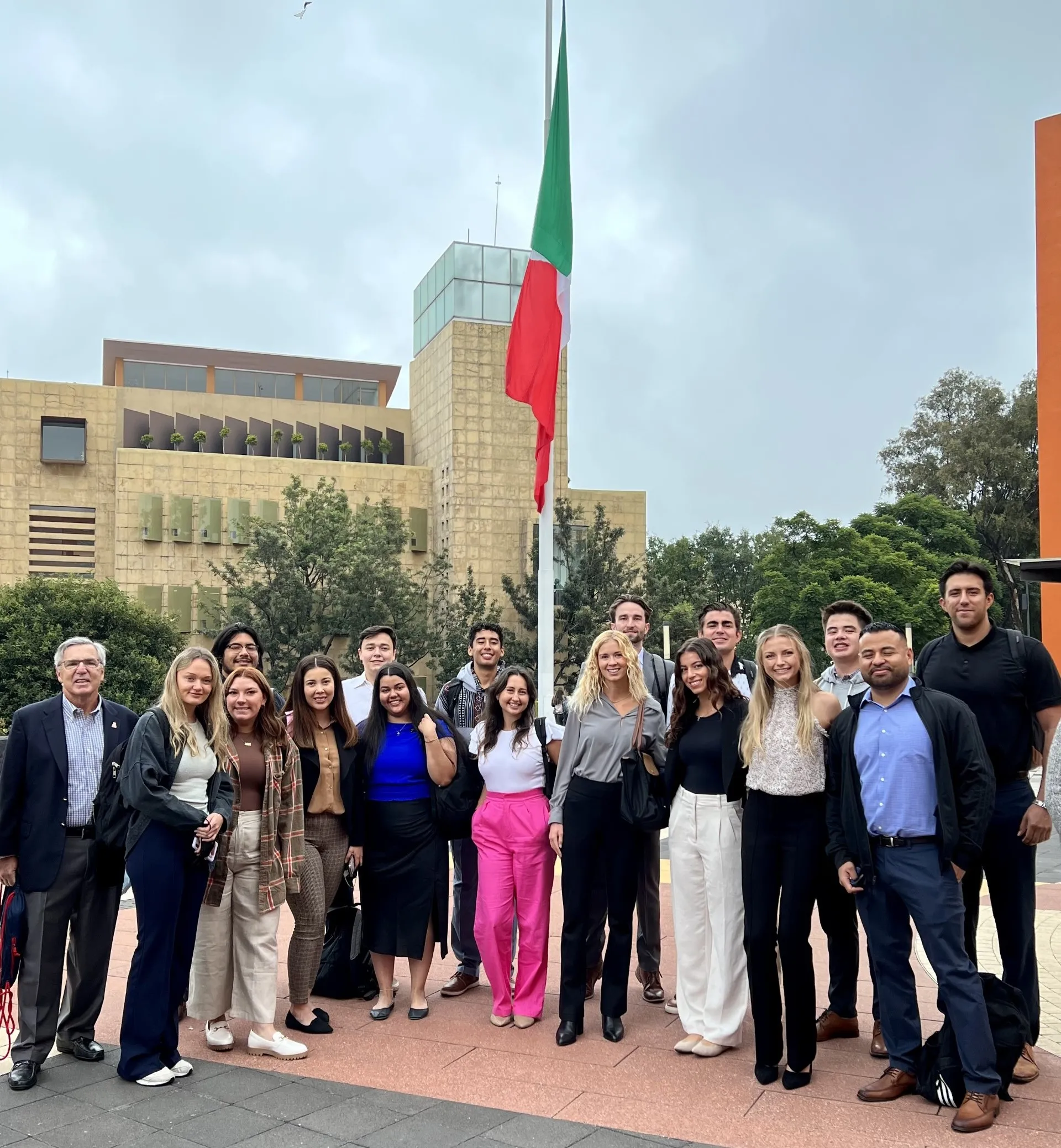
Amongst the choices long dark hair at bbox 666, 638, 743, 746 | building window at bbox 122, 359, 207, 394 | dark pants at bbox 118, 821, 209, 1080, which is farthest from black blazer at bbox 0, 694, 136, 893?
building window at bbox 122, 359, 207, 394

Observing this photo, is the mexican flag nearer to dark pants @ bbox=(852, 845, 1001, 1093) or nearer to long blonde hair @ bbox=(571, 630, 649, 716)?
long blonde hair @ bbox=(571, 630, 649, 716)

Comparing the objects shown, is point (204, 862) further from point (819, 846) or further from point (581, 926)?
point (819, 846)

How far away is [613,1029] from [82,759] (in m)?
2.88

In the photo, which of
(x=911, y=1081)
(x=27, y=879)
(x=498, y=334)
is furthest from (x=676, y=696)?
(x=498, y=334)

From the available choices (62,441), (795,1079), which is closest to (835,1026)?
(795,1079)

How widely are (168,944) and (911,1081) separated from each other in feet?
10.8

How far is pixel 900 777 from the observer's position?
4.79 m

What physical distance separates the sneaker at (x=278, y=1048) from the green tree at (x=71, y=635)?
24.6 m

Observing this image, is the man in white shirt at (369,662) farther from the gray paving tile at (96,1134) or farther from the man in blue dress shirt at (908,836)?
the man in blue dress shirt at (908,836)

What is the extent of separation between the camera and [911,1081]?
190 inches

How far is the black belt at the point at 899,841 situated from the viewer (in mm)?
4738

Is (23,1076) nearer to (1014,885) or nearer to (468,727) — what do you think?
(468,727)

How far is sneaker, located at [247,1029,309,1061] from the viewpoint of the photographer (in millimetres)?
5496

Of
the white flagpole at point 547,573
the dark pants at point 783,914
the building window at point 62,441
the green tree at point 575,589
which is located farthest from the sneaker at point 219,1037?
the building window at point 62,441
